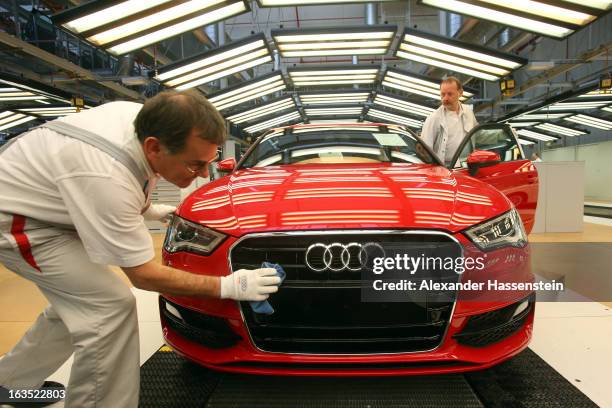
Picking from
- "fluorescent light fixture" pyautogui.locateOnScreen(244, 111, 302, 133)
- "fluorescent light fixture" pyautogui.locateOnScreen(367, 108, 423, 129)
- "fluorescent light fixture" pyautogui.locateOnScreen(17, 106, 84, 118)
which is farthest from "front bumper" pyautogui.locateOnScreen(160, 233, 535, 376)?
"fluorescent light fixture" pyautogui.locateOnScreen(244, 111, 302, 133)

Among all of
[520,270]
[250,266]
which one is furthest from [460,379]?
[250,266]

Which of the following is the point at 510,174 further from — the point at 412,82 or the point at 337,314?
the point at 412,82

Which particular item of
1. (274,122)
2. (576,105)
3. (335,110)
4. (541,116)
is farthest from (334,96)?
(541,116)

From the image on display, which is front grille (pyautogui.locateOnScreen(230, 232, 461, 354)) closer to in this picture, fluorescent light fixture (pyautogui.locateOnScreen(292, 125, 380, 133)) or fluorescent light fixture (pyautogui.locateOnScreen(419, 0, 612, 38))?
fluorescent light fixture (pyautogui.locateOnScreen(292, 125, 380, 133))

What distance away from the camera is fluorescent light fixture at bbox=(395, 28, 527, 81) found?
5188 millimetres

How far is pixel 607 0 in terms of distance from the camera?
11.8 feet

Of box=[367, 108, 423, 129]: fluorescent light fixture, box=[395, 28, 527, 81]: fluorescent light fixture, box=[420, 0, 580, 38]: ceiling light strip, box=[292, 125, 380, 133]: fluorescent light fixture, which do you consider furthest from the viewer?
box=[367, 108, 423, 129]: fluorescent light fixture

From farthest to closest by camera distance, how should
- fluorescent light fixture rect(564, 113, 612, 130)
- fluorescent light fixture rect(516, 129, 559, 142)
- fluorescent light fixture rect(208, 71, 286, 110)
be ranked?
fluorescent light fixture rect(516, 129, 559, 142) → fluorescent light fixture rect(564, 113, 612, 130) → fluorescent light fixture rect(208, 71, 286, 110)

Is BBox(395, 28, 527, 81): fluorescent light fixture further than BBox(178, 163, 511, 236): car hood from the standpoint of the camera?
Yes

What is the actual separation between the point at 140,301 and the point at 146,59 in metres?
6.22

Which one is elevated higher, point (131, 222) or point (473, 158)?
point (473, 158)

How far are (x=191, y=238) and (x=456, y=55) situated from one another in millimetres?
5175

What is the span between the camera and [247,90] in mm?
7742

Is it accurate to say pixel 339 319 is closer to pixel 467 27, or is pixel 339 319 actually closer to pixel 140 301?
pixel 140 301
